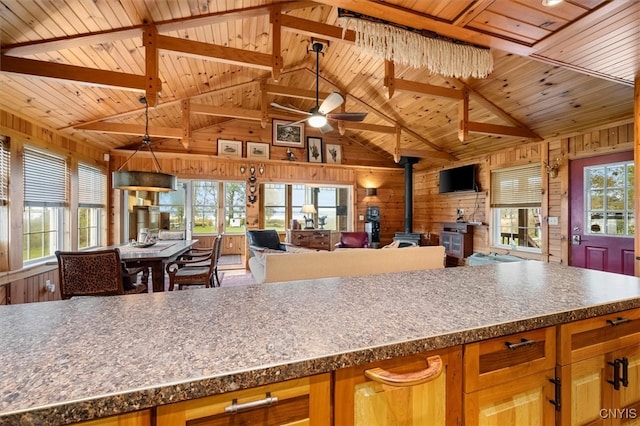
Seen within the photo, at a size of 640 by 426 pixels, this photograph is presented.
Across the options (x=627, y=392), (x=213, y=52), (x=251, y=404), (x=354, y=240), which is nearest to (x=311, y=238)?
(x=354, y=240)

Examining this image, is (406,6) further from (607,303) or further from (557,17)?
(607,303)

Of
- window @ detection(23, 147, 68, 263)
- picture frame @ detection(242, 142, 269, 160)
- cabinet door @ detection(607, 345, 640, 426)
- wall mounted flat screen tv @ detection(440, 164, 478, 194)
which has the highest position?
picture frame @ detection(242, 142, 269, 160)

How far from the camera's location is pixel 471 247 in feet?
19.9

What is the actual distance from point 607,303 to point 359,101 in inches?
205

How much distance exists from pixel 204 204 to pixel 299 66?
14.8ft

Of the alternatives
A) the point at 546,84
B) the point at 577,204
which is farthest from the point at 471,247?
the point at 546,84

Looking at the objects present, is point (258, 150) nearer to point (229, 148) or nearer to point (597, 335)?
point (229, 148)

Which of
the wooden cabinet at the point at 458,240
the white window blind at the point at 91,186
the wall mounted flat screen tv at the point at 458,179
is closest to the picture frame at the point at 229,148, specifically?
the white window blind at the point at 91,186

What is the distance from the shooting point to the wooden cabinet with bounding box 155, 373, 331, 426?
0.64 m

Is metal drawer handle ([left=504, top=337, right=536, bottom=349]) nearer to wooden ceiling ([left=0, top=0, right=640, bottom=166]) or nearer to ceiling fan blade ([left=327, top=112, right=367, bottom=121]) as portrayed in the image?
wooden ceiling ([left=0, top=0, right=640, bottom=166])

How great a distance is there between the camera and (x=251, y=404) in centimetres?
67

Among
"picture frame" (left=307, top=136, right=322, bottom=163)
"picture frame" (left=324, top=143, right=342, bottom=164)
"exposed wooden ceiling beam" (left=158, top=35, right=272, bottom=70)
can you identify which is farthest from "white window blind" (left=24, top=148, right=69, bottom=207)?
"picture frame" (left=324, top=143, right=342, bottom=164)

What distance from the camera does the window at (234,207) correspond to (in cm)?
798

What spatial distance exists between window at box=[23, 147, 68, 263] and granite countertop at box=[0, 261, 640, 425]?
324 centimetres
